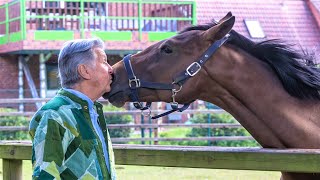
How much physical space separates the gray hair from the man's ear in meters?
0.01

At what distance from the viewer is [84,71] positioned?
2.43 m

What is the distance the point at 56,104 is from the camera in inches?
93.0

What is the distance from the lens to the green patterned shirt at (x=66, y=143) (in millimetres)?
2242

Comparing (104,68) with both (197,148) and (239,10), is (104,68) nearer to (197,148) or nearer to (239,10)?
(197,148)

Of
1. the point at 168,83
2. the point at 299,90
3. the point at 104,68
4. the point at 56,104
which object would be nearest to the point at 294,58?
the point at 299,90

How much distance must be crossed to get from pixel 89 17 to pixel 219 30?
12697 mm

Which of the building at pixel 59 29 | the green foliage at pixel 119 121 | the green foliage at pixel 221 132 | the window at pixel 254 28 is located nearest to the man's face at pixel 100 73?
the green foliage at pixel 119 121

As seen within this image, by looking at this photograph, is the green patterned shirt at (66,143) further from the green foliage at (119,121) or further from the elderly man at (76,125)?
the green foliage at (119,121)

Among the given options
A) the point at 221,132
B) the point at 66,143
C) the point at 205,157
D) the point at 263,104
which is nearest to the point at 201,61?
the point at 263,104

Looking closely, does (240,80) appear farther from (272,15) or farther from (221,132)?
(272,15)

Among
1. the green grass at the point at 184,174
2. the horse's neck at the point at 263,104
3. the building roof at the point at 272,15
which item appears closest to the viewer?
the horse's neck at the point at 263,104

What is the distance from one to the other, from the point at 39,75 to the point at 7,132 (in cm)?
582

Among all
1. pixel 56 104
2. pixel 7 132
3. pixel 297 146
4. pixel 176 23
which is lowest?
pixel 7 132

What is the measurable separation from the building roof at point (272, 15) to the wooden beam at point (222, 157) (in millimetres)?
17754
